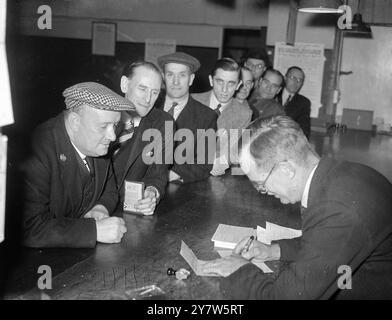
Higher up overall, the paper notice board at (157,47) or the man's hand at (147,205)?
the paper notice board at (157,47)

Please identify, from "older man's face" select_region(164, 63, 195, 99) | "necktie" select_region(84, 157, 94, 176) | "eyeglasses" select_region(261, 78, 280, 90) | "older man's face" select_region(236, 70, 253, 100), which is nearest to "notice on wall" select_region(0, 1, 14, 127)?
"necktie" select_region(84, 157, 94, 176)

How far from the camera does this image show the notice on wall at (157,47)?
7781mm

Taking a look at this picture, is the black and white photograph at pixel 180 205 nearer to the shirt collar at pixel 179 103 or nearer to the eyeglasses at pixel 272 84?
the shirt collar at pixel 179 103

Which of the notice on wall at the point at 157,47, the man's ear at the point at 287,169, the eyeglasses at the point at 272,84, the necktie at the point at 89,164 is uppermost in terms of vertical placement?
the notice on wall at the point at 157,47

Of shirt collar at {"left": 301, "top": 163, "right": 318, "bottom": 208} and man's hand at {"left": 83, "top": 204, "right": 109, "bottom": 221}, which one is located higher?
shirt collar at {"left": 301, "top": 163, "right": 318, "bottom": 208}

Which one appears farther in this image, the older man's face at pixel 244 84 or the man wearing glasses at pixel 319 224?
the older man's face at pixel 244 84

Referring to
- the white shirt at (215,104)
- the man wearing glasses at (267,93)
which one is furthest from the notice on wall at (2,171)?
the man wearing glasses at (267,93)

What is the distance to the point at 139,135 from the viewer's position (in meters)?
2.72

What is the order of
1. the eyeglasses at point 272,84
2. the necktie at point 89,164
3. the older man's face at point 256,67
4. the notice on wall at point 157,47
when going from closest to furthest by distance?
1. the necktie at point 89,164
2. the eyeglasses at point 272,84
3. the older man's face at point 256,67
4. the notice on wall at point 157,47

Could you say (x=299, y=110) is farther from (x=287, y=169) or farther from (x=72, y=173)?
(x=287, y=169)

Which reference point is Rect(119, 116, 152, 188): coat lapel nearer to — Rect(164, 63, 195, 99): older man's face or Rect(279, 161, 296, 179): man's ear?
Rect(164, 63, 195, 99): older man's face

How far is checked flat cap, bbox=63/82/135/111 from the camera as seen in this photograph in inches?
77.8

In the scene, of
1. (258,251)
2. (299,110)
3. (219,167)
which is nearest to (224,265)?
(258,251)

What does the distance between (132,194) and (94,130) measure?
429 mm
